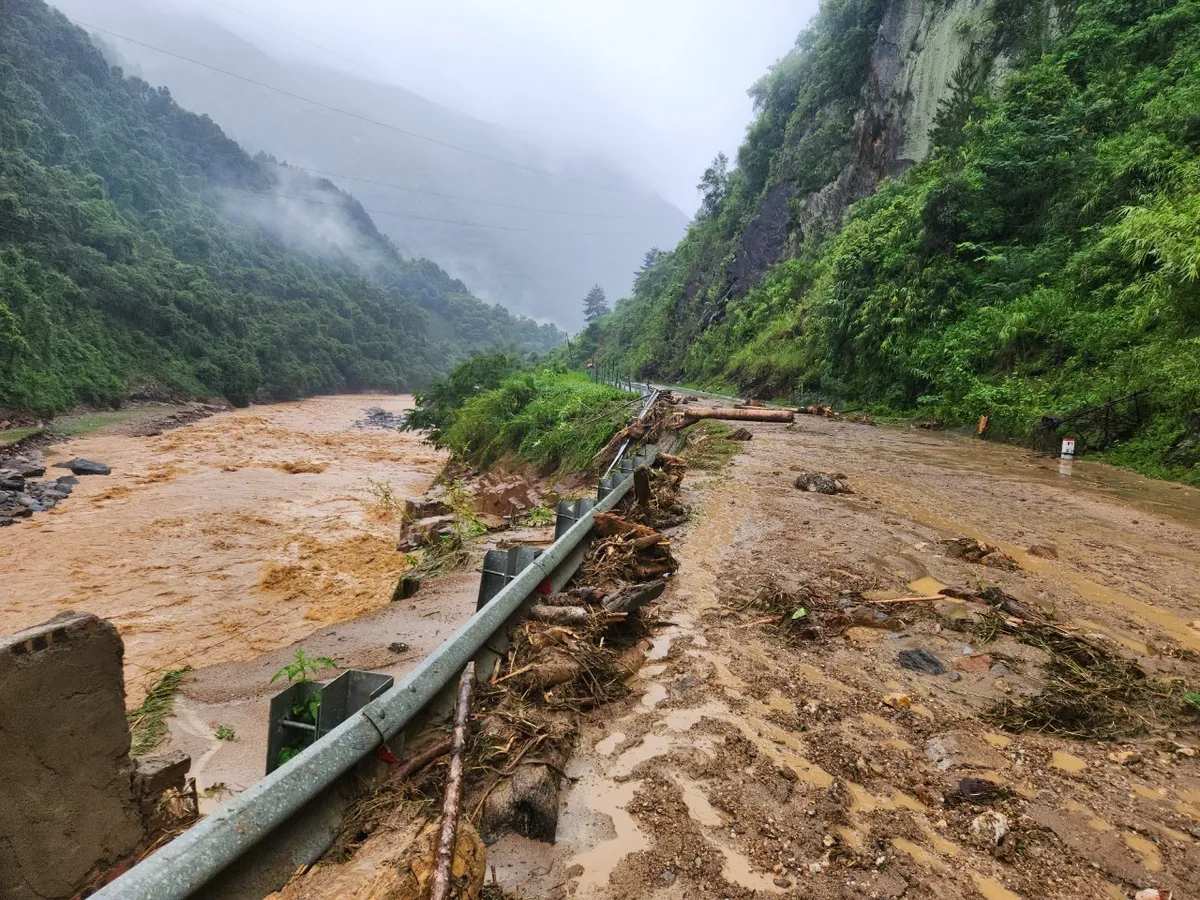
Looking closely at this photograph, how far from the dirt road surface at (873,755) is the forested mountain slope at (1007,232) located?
251 inches

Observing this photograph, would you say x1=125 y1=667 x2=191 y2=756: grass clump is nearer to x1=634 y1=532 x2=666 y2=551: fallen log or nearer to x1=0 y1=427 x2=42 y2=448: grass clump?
x1=634 y1=532 x2=666 y2=551: fallen log

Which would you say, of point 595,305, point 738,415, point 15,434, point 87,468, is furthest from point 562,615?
point 595,305

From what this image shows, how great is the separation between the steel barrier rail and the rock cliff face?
92.4 feet

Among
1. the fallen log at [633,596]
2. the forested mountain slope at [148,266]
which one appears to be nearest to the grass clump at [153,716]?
the fallen log at [633,596]

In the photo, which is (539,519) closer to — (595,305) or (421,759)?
(421,759)

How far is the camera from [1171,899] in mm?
1648

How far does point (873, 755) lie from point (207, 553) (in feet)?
35.4

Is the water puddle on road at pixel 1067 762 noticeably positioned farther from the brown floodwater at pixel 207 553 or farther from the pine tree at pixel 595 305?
the pine tree at pixel 595 305

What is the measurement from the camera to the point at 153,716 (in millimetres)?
3494

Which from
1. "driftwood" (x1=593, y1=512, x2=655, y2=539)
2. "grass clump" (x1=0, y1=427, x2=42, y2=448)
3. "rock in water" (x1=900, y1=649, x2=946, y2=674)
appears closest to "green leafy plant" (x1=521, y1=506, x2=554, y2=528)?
"driftwood" (x1=593, y1=512, x2=655, y2=539)

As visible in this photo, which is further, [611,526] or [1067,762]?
[611,526]

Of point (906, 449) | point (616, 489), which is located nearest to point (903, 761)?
point (616, 489)

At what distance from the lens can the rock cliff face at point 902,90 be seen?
2269cm

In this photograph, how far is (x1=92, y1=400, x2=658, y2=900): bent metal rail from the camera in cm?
125
